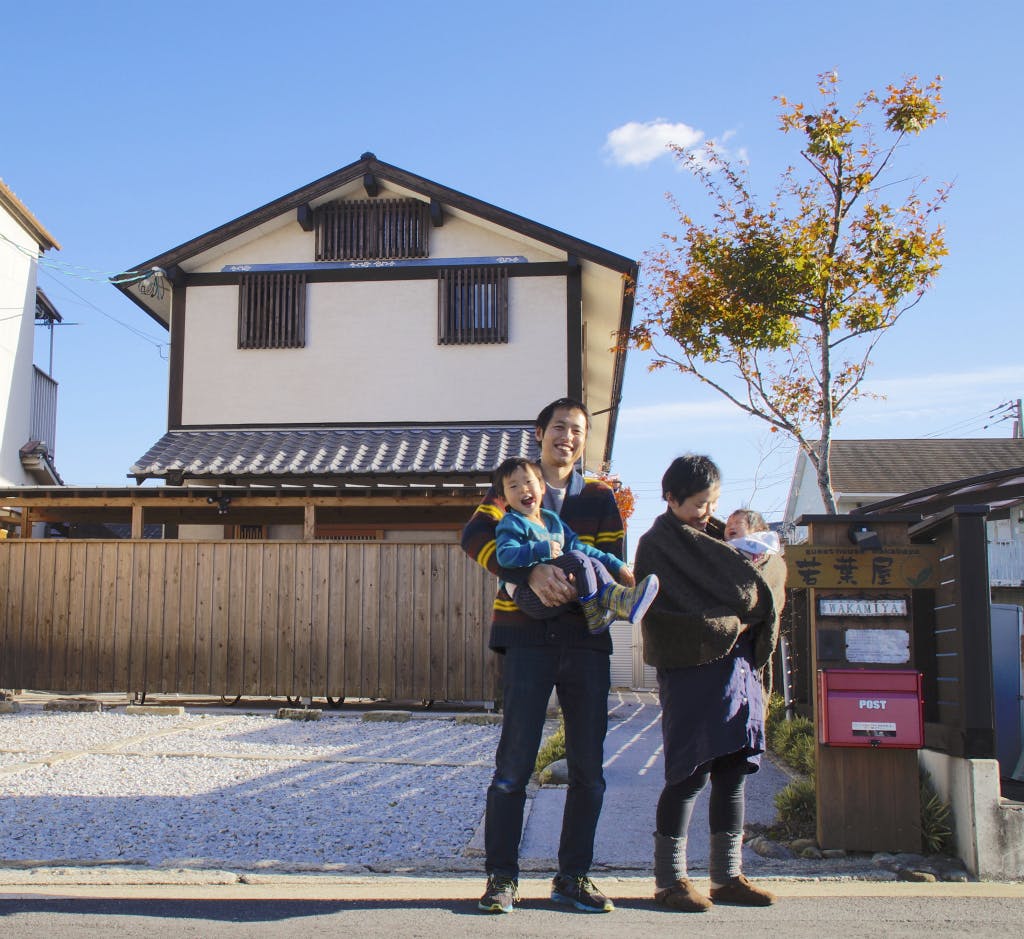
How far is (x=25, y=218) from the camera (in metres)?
17.3

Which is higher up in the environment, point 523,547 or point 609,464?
point 609,464

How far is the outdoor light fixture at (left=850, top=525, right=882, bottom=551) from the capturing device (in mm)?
5051

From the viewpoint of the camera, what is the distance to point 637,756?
773cm

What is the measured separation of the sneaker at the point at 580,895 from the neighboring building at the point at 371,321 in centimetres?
979

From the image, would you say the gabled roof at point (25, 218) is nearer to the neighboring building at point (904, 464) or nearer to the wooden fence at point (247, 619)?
the wooden fence at point (247, 619)

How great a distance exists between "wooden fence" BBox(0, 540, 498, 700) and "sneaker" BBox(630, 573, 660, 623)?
292 inches

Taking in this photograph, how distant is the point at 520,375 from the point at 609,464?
7.91m

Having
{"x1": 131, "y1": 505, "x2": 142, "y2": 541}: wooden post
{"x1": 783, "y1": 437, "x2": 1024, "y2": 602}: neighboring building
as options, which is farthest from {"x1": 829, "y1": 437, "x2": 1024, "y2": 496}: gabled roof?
{"x1": 131, "y1": 505, "x2": 142, "y2": 541}: wooden post

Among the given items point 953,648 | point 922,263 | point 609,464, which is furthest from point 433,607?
point 609,464

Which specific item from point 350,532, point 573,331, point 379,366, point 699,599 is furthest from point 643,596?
point 379,366

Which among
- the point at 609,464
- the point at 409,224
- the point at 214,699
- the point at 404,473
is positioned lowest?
the point at 214,699

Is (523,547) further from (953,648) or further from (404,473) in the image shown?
(404,473)

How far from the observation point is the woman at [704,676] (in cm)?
395

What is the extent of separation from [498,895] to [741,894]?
3.04ft
